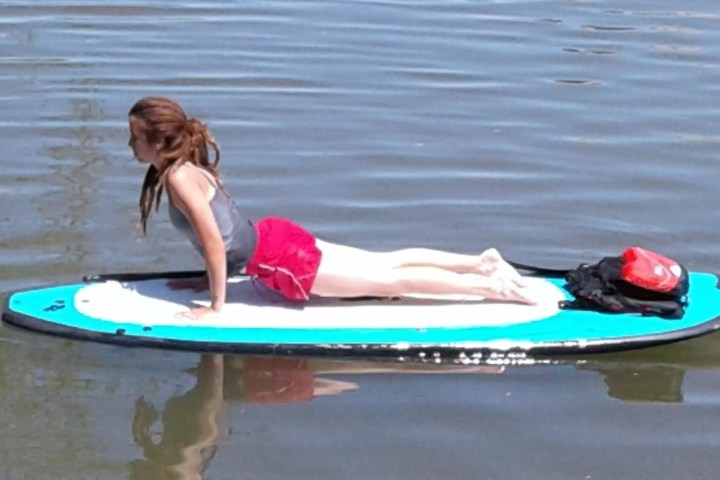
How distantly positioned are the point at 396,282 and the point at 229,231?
884 millimetres

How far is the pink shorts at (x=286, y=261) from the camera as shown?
7.67 meters

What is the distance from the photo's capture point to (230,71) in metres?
12.2

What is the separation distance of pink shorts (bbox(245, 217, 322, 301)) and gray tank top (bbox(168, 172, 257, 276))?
0.17 ft

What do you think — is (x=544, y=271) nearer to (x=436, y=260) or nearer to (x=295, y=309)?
(x=436, y=260)

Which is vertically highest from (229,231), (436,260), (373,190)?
(229,231)

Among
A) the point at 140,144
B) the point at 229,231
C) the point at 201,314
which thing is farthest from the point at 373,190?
the point at 140,144

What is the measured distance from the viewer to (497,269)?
7.77 m

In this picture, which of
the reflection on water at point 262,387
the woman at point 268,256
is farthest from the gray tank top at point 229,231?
the reflection on water at point 262,387

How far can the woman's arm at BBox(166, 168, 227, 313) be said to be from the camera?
737 cm

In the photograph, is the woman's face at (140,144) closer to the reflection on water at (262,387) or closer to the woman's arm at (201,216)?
the woman's arm at (201,216)

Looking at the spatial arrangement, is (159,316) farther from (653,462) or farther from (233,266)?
(653,462)

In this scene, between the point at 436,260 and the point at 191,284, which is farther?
the point at 191,284

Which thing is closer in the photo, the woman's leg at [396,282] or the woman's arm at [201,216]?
the woman's arm at [201,216]

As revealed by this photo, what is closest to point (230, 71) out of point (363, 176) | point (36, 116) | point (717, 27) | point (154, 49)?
point (154, 49)
